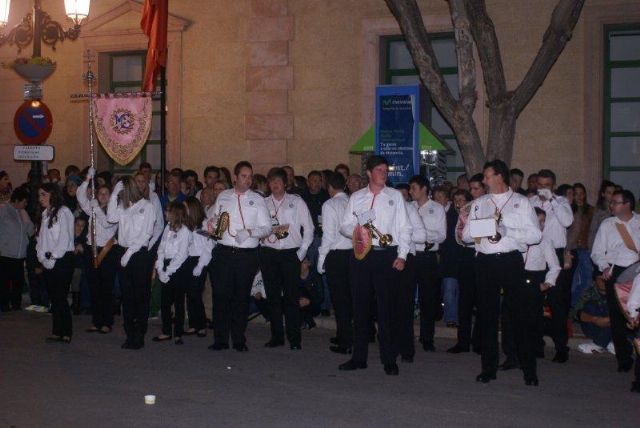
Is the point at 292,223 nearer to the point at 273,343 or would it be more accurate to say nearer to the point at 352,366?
the point at 273,343

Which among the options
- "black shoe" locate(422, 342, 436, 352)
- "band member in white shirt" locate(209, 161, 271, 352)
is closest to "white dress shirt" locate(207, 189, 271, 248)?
"band member in white shirt" locate(209, 161, 271, 352)

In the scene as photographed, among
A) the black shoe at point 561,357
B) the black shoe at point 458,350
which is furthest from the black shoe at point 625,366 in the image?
the black shoe at point 458,350

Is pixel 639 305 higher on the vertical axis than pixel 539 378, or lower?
higher

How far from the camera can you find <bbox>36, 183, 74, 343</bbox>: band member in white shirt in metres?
12.2

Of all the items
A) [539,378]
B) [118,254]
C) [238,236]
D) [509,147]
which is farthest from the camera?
[509,147]

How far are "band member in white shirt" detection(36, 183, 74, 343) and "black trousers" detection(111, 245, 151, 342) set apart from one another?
67 cm

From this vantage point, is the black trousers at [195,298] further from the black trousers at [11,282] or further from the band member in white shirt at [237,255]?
the black trousers at [11,282]

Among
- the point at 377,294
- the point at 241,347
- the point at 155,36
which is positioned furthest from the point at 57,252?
the point at 155,36

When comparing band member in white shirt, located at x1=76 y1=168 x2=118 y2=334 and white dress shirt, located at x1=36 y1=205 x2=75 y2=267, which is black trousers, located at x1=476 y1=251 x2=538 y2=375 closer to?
white dress shirt, located at x1=36 y1=205 x2=75 y2=267

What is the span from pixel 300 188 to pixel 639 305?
690 cm

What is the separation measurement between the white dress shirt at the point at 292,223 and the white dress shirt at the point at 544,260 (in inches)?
108

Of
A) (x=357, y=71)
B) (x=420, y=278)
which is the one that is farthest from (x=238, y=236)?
(x=357, y=71)

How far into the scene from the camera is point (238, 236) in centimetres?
1187

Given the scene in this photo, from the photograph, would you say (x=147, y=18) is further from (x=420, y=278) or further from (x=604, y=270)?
(x=604, y=270)
